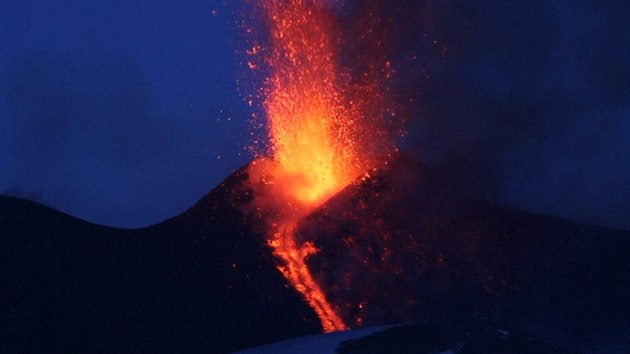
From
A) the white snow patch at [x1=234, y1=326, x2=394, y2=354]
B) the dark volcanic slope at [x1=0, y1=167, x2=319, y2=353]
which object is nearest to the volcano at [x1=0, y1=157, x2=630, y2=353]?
the dark volcanic slope at [x1=0, y1=167, x2=319, y2=353]

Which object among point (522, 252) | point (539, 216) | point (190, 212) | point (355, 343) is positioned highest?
point (190, 212)

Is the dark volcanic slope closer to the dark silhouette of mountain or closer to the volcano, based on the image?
the volcano

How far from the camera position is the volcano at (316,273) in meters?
7.39

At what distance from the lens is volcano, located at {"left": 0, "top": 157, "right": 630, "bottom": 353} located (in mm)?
7387

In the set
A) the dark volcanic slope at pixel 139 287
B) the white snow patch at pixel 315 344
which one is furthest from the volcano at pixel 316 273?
the white snow patch at pixel 315 344

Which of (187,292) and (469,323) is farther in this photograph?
(187,292)

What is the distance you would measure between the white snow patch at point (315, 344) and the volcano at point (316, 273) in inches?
137

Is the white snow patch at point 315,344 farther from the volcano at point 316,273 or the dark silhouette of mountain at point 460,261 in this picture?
the dark silhouette of mountain at point 460,261

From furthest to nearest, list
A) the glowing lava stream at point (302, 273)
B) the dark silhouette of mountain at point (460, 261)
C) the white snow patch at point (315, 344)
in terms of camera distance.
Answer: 1. the dark silhouette of mountain at point (460, 261)
2. the glowing lava stream at point (302, 273)
3. the white snow patch at point (315, 344)

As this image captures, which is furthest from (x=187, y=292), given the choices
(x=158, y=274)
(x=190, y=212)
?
(x=190, y=212)

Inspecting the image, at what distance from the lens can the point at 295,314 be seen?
304 inches

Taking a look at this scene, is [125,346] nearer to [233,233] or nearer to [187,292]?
[187,292]

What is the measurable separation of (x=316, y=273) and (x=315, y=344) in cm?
492

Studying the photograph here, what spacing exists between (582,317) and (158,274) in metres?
4.71
